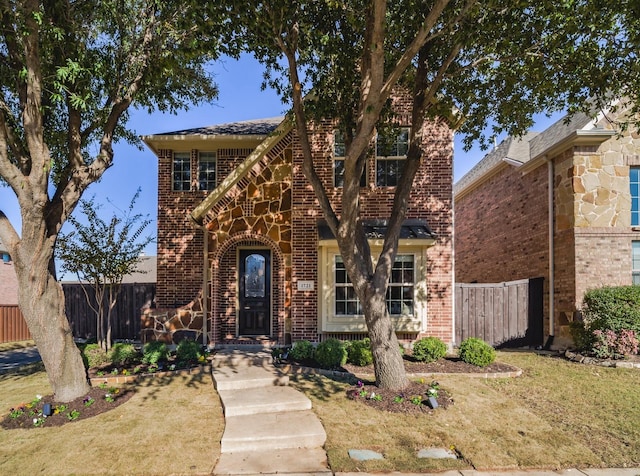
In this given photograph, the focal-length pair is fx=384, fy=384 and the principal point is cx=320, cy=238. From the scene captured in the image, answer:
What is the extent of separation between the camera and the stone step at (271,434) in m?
5.00

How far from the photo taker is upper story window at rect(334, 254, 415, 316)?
32.8ft

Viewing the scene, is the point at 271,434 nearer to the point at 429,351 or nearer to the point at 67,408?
the point at 67,408

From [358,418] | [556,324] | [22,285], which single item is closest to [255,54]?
[22,285]

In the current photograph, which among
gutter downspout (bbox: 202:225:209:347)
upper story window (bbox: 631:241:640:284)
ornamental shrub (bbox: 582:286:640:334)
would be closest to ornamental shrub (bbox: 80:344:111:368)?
gutter downspout (bbox: 202:225:209:347)

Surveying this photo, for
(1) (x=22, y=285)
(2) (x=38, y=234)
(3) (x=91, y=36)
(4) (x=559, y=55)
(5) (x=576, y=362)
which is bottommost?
(5) (x=576, y=362)

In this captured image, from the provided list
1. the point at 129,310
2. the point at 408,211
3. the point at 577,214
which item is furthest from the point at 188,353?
the point at 577,214

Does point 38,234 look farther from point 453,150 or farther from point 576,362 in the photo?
point 576,362

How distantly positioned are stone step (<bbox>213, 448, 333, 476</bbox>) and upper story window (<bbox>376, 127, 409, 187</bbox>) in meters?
7.29

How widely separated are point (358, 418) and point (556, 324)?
8.21 meters

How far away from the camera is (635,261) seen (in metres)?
10.7

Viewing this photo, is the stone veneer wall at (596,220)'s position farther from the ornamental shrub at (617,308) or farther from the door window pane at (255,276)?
the door window pane at (255,276)

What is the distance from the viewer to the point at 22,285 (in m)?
6.05

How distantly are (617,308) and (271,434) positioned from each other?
8947mm

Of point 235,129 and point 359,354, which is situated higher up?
point 235,129
